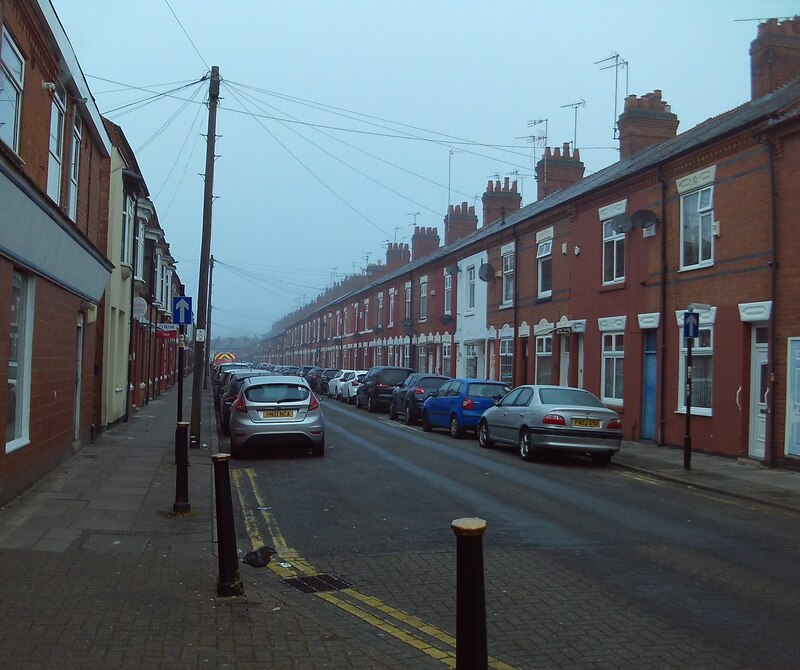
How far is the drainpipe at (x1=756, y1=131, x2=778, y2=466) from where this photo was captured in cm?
1539

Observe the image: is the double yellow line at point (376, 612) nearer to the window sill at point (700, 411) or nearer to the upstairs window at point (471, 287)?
the window sill at point (700, 411)

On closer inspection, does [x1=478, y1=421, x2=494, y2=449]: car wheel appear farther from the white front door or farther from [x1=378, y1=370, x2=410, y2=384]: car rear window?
[x1=378, y1=370, x2=410, y2=384]: car rear window

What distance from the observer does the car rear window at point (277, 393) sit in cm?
1551

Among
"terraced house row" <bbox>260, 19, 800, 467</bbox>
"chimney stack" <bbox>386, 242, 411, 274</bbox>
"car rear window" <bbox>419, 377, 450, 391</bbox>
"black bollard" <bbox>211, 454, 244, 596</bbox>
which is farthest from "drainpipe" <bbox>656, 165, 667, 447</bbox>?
"chimney stack" <bbox>386, 242, 411, 274</bbox>

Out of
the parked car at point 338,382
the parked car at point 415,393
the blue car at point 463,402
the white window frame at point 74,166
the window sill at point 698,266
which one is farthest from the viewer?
the parked car at point 338,382

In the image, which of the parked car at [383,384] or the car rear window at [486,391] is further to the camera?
the parked car at [383,384]

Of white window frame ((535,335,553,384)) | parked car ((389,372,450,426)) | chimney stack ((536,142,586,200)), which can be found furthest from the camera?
chimney stack ((536,142,586,200))

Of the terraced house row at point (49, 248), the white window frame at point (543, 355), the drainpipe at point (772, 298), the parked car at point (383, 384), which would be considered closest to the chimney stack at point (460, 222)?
the parked car at point (383, 384)

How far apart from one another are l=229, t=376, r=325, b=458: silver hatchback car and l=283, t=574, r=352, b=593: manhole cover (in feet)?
A: 26.9

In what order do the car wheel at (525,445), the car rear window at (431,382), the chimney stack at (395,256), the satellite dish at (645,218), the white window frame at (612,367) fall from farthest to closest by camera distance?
1. the chimney stack at (395,256)
2. the car rear window at (431,382)
3. the white window frame at (612,367)
4. the satellite dish at (645,218)
5. the car wheel at (525,445)

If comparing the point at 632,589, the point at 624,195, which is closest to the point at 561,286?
the point at 624,195

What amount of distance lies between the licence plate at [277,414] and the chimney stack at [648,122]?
623 inches

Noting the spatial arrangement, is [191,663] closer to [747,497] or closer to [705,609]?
[705,609]

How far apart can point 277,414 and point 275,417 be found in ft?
0.25
